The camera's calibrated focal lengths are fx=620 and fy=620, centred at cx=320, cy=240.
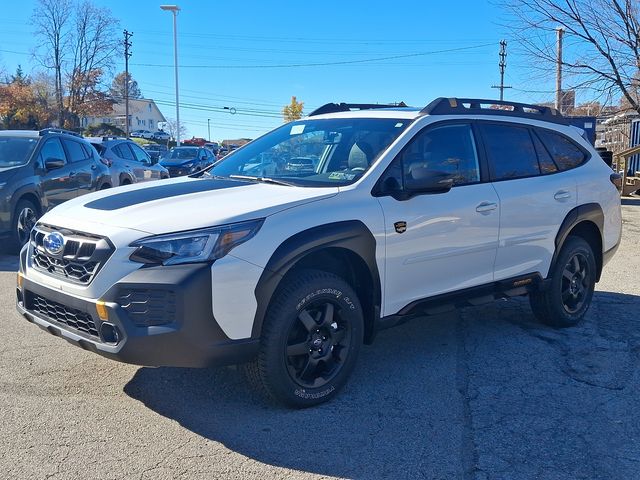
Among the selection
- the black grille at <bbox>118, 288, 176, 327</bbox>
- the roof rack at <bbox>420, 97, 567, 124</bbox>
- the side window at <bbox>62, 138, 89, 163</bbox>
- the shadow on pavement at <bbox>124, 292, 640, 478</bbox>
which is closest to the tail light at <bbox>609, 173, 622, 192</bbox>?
the roof rack at <bbox>420, 97, 567, 124</bbox>

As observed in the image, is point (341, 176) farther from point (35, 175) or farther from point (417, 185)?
point (35, 175)

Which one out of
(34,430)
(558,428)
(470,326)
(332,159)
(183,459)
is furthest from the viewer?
(470,326)

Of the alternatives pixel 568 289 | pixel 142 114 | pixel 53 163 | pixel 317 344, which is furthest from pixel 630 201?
pixel 142 114

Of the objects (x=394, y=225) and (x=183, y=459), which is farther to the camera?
(x=394, y=225)

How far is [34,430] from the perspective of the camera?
11.5 feet

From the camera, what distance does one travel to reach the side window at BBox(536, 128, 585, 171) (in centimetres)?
564

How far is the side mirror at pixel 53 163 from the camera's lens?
9055mm

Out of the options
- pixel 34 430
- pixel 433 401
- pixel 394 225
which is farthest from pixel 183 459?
pixel 394 225

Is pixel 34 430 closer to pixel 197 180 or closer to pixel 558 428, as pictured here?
pixel 197 180

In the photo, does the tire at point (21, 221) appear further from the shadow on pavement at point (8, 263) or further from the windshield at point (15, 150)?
the windshield at point (15, 150)

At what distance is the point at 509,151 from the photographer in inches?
205

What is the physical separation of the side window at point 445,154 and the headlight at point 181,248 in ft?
5.10

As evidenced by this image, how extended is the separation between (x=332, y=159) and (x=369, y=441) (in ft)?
6.57

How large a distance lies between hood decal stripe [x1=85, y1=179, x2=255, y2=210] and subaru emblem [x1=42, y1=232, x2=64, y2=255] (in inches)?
11.3
